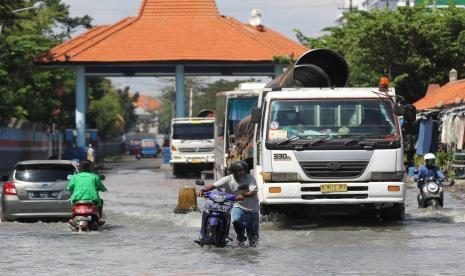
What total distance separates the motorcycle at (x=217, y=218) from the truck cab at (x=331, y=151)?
9.02ft

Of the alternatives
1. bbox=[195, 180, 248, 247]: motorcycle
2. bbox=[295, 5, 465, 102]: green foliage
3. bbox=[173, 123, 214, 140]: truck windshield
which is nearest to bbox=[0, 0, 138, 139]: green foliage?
bbox=[173, 123, 214, 140]: truck windshield

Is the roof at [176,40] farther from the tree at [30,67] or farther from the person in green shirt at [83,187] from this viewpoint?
the person in green shirt at [83,187]

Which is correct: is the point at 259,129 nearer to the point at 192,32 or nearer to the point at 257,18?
the point at 192,32

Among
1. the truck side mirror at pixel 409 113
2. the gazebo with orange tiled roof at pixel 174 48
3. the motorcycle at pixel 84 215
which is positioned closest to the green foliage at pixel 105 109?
the gazebo with orange tiled roof at pixel 174 48

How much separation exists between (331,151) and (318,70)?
4.85 meters

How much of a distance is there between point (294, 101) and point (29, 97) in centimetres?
4483

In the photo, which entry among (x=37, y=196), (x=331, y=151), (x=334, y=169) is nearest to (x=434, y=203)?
(x=334, y=169)

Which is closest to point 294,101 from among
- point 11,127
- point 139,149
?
point 11,127

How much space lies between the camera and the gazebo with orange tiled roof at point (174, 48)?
198 ft

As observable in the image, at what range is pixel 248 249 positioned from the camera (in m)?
16.0

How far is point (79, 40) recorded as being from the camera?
63969mm

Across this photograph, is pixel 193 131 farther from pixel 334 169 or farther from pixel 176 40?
pixel 334 169

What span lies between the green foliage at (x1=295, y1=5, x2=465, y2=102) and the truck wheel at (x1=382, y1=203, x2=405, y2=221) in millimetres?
26542

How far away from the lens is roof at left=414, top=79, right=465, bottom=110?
3575cm
